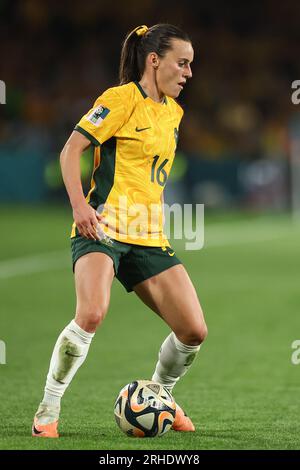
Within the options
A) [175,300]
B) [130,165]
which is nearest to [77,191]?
[130,165]

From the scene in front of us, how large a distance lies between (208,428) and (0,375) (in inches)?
93.7

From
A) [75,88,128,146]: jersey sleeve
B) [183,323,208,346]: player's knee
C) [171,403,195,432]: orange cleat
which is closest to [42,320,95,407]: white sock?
[183,323,208,346]: player's knee

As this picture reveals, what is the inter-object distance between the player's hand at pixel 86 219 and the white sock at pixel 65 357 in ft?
1.52

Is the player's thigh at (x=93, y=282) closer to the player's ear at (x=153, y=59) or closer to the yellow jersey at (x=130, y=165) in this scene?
the yellow jersey at (x=130, y=165)

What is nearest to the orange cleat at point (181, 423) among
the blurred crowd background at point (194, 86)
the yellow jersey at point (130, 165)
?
the yellow jersey at point (130, 165)

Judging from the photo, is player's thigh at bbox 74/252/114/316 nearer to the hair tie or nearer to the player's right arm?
the player's right arm

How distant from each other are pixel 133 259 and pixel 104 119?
77cm

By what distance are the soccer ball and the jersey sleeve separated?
1346mm

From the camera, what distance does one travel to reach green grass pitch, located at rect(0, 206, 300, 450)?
5.84 metres

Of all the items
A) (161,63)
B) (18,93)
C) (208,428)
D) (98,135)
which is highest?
(18,93)
